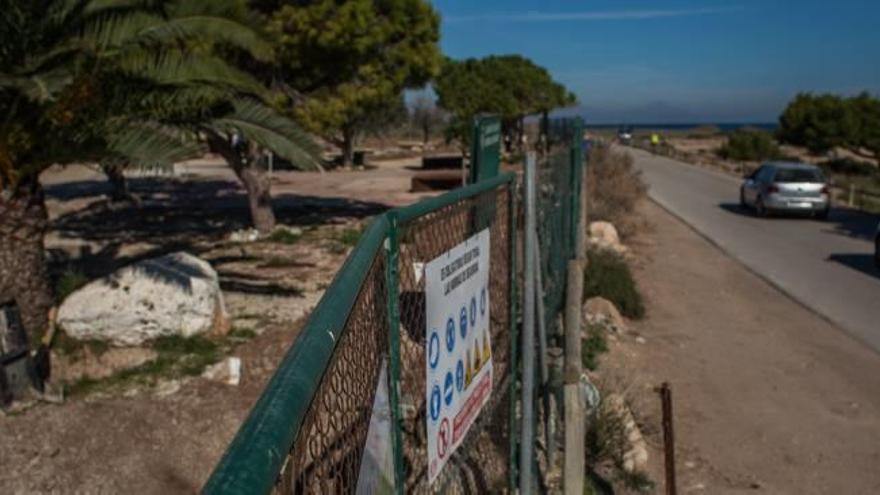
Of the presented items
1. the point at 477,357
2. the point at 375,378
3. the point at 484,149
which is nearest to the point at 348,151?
the point at 484,149

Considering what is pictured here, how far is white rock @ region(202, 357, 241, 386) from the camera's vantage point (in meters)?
8.49

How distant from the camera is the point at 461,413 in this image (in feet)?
10.2

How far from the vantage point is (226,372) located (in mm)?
8594

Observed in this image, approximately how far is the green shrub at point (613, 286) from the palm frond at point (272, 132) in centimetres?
435

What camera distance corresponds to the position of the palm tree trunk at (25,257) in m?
9.53

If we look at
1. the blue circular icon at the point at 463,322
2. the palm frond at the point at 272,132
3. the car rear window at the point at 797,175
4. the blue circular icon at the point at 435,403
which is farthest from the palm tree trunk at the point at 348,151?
the blue circular icon at the point at 435,403

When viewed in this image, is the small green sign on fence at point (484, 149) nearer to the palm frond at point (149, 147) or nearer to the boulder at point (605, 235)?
the palm frond at point (149, 147)

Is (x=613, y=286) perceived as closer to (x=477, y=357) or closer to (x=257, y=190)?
(x=257, y=190)

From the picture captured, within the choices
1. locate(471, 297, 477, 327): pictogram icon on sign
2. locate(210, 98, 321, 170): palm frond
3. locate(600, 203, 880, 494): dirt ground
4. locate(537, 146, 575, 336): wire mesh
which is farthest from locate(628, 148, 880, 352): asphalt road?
locate(471, 297, 477, 327): pictogram icon on sign

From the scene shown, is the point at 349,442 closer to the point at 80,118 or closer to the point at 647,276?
the point at 80,118

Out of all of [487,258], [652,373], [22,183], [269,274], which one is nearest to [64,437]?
[22,183]

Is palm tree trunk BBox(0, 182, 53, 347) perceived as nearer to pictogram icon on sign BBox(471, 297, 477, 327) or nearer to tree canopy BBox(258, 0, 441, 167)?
pictogram icon on sign BBox(471, 297, 477, 327)

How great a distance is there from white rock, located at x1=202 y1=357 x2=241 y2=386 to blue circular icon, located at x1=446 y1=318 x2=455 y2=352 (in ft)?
19.7

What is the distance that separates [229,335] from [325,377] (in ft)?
28.9
